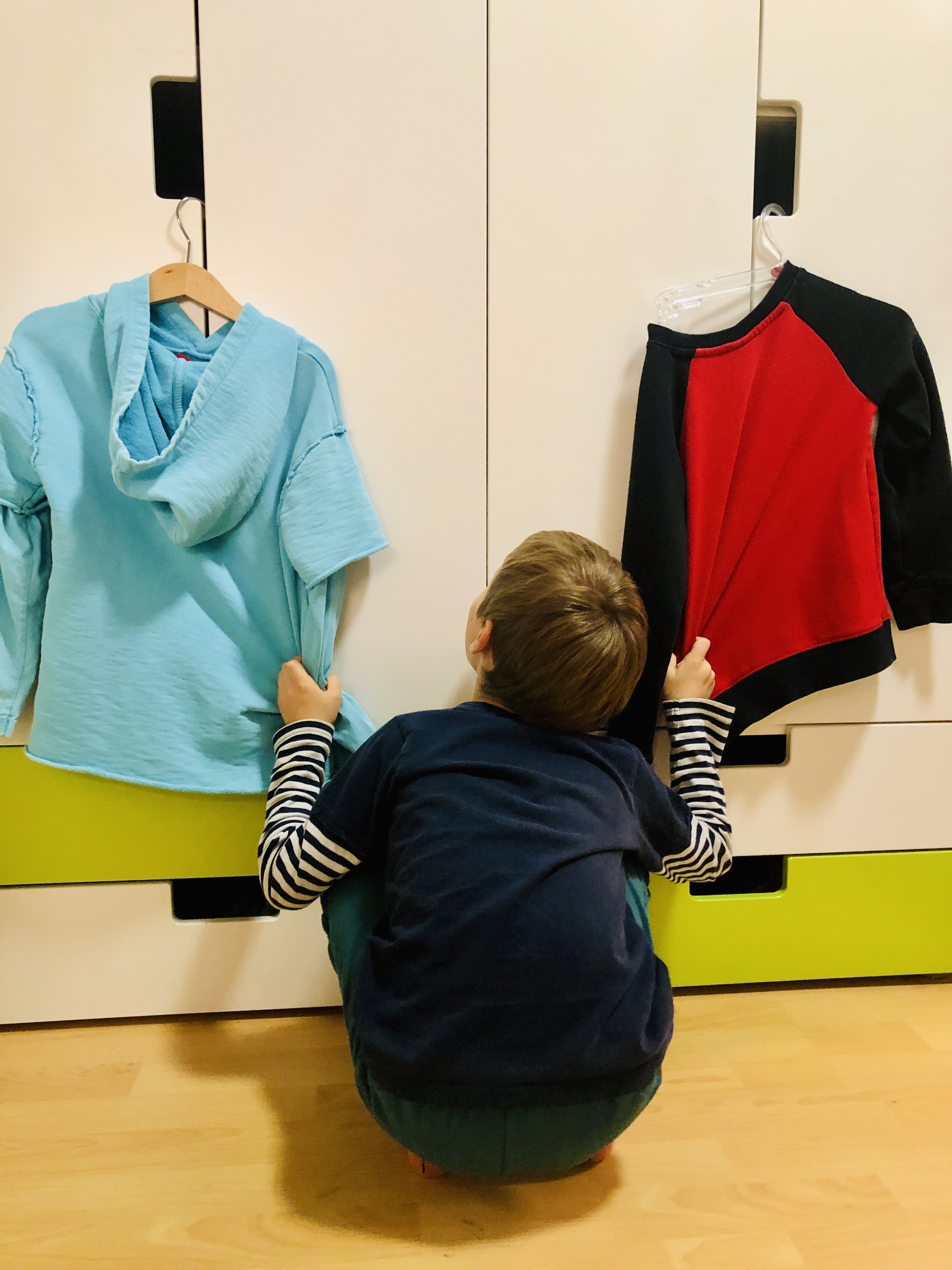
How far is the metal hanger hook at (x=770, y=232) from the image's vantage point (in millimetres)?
1017

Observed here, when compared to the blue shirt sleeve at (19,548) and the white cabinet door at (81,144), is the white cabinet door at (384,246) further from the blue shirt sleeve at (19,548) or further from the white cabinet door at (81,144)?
the blue shirt sleeve at (19,548)

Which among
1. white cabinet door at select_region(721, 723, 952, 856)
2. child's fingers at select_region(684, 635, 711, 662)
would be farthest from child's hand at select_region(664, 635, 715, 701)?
white cabinet door at select_region(721, 723, 952, 856)

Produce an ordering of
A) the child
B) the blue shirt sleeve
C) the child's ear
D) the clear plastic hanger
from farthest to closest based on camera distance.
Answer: the clear plastic hanger < the blue shirt sleeve < the child's ear < the child

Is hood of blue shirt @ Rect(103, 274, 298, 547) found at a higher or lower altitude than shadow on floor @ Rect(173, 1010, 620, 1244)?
higher

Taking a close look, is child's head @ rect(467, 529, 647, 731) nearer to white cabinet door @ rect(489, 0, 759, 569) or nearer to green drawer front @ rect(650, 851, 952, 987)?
white cabinet door @ rect(489, 0, 759, 569)

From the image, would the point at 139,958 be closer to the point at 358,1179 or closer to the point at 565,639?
the point at 358,1179

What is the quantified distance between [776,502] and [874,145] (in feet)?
1.56

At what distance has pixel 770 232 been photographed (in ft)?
3.34

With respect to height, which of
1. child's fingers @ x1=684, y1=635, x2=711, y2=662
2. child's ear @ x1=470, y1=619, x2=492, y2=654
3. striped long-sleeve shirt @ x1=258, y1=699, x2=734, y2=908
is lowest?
striped long-sleeve shirt @ x1=258, y1=699, x2=734, y2=908

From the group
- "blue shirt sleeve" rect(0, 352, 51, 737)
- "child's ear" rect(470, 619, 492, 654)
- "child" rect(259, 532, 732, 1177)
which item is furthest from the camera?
"blue shirt sleeve" rect(0, 352, 51, 737)

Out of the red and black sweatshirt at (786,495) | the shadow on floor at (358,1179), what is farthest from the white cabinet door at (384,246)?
the shadow on floor at (358,1179)

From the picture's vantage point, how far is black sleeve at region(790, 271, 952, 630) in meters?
1.02

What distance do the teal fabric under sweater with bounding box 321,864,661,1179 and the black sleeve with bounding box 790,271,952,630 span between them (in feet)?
2.37

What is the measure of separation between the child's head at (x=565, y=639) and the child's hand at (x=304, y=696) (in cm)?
26
